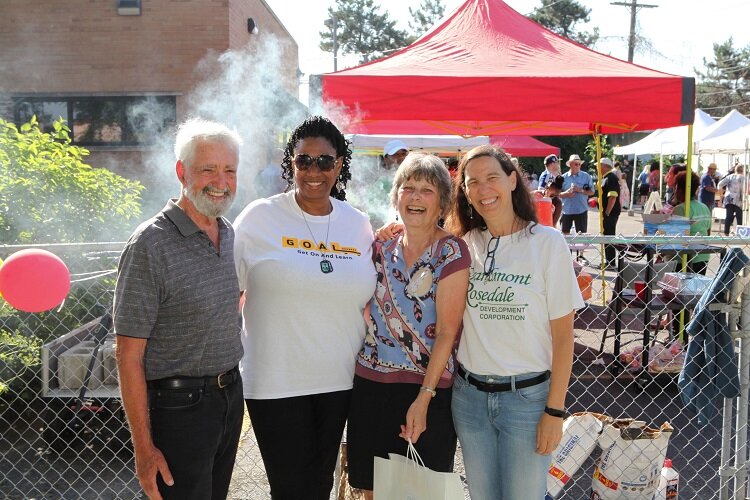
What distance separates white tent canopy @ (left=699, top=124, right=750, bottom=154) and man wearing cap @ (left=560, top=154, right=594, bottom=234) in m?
8.13

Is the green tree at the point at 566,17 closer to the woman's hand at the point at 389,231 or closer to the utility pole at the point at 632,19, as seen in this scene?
the utility pole at the point at 632,19

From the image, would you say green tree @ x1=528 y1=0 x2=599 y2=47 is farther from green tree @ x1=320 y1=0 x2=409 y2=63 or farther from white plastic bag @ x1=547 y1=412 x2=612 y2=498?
white plastic bag @ x1=547 y1=412 x2=612 y2=498

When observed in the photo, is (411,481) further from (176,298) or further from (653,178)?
(653,178)

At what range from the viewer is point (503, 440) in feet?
8.68

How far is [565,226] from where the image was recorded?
13.3 m

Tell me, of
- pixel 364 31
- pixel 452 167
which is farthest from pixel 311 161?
pixel 364 31

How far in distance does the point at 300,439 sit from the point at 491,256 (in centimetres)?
107

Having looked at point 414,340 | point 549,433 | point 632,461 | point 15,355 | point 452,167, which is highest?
point 452,167

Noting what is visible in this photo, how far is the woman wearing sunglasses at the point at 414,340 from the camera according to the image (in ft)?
8.68

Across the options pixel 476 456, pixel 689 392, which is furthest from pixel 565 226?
pixel 476 456

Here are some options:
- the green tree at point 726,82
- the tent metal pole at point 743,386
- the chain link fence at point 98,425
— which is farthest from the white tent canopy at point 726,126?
the green tree at point 726,82

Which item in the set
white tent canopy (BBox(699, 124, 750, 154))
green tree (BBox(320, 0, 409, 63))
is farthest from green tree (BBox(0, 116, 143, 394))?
green tree (BBox(320, 0, 409, 63))

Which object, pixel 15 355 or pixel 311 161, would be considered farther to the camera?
pixel 15 355

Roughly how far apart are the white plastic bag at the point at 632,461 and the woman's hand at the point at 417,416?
60.8 inches
